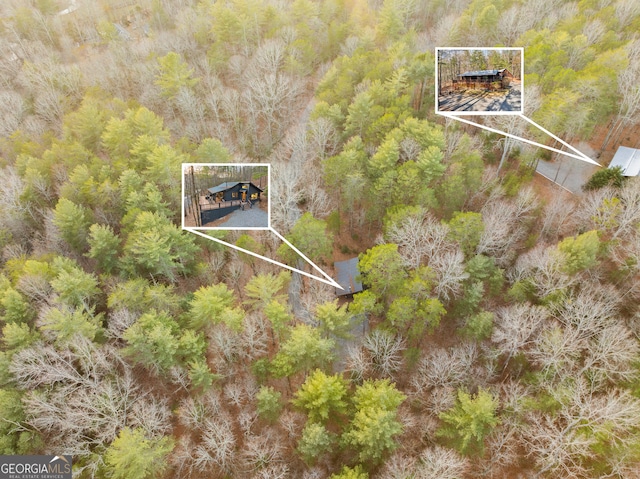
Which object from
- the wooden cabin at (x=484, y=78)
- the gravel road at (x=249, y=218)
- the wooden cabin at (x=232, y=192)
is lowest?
the gravel road at (x=249, y=218)

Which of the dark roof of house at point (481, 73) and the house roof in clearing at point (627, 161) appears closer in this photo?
the dark roof of house at point (481, 73)

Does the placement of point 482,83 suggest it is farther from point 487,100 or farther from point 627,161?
point 627,161

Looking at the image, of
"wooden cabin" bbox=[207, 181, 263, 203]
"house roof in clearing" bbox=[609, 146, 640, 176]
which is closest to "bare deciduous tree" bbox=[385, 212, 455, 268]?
"wooden cabin" bbox=[207, 181, 263, 203]

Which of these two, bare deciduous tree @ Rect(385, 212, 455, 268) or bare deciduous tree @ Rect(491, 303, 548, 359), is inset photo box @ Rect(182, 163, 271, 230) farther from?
bare deciduous tree @ Rect(491, 303, 548, 359)

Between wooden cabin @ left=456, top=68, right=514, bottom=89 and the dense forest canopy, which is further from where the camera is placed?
wooden cabin @ left=456, top=68, right=514, bottom=89

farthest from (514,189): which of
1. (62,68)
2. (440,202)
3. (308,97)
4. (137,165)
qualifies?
(62,68)

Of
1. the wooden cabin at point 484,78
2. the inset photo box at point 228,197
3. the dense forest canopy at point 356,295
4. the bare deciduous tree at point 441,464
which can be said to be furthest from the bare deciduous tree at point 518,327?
the inset photo box at point 228,197

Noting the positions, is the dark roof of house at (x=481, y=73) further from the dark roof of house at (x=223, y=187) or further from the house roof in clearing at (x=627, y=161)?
the house roof in clearing at (x=627, y=161)

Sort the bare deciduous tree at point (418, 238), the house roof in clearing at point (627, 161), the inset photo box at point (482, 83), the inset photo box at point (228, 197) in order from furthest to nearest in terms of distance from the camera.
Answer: the house roof in clearing at point (627, 161) < the bare deciduous tree at point (418, 238) < the inset photo box at point (482, 83) < the inset photo box at point (228, 197)
